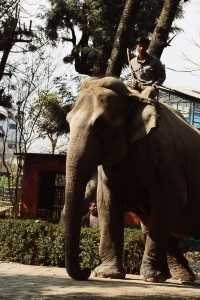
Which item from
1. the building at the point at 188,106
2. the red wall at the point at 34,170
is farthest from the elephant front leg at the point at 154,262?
the building at the point at 188,106

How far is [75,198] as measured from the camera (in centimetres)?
635

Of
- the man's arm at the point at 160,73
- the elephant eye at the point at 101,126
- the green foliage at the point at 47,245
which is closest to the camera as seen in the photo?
the elephant eye at the point at 101,126

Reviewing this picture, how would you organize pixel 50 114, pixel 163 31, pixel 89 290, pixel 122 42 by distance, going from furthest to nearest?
pixel 50 114 < pixel 122 42 < pixel 163 31 < pixel 89 290

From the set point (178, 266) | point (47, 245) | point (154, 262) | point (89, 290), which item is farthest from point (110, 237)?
point (47, 245)

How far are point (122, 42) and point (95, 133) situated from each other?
793 cm

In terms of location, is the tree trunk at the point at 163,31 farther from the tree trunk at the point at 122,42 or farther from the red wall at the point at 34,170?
the red wall at the point at 34,170

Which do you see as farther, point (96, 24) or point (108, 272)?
point (96, 24)

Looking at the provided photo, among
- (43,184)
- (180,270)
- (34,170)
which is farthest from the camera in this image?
(43,184)

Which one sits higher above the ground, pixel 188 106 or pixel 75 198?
pixel 188 106

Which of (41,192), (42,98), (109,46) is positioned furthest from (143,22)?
(42,98)

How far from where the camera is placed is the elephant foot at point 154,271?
23.7 feet

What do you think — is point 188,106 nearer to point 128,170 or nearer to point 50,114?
point 50,114

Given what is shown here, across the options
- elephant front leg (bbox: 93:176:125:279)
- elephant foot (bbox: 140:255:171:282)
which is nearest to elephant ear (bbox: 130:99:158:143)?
elephant front leg (bbox: 93:176:125:279)


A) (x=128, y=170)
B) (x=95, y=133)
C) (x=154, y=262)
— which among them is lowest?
(x=154, y=262)
